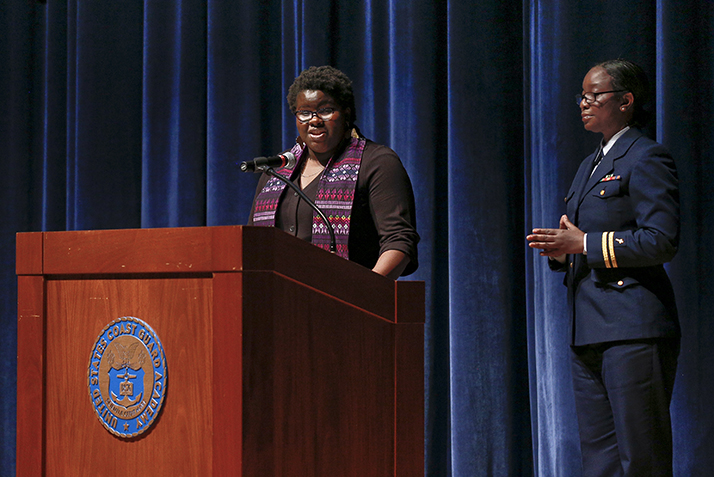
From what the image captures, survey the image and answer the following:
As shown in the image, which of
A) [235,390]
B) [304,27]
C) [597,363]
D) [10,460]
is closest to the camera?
[235,390]

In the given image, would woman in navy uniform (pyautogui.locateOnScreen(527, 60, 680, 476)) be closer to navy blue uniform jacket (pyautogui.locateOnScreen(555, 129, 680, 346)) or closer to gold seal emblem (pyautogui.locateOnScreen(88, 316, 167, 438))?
navy blue uniform jacket (pyautogui.locateOnScreen(555, 129, 680, 346))

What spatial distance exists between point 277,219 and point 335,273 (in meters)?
0.69

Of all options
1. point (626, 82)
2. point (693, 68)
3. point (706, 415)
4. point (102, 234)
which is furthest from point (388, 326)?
point (693, 68)

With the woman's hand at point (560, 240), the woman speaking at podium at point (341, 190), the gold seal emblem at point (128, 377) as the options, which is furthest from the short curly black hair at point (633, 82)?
the gold seal emblem at point (128, 377)

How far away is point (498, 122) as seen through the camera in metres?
2.43

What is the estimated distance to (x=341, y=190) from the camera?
1662mm

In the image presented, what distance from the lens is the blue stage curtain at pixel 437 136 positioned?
7.16 feet

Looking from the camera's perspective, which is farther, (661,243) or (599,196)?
(599,196)

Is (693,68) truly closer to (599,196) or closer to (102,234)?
(599,196)

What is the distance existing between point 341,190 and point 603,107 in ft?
2.49

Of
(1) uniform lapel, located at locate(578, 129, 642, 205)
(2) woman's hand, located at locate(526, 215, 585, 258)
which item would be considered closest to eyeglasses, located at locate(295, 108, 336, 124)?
(2) woman's hand, located at locate(526, 215, 585, 258)

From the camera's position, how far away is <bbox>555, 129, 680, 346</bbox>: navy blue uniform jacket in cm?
163

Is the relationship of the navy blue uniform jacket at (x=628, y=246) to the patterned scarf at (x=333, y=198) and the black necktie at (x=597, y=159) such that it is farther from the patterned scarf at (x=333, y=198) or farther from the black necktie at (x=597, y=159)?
the patterned scarf at (x=333, y=198)

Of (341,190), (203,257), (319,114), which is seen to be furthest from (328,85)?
(203,257)
